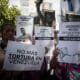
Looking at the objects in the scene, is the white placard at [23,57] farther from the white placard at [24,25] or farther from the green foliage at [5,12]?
the green foliage at [5,12]

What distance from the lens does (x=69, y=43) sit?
5.19 meters

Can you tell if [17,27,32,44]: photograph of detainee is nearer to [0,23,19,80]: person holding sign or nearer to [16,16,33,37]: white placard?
[16,16,33,37]: white placard

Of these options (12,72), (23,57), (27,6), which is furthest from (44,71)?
(27,6)

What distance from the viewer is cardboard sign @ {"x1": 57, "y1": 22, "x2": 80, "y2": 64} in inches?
203

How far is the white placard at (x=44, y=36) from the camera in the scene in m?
5.89

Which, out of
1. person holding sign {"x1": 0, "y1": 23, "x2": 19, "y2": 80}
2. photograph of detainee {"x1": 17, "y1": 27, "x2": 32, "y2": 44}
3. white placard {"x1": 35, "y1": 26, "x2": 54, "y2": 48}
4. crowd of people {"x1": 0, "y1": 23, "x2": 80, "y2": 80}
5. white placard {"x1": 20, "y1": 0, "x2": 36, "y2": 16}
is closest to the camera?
person holding sign {"x1": 0, "y1": 23, "x2": 19, "y2": 80}

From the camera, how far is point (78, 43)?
5.14 m

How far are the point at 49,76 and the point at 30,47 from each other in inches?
18.1

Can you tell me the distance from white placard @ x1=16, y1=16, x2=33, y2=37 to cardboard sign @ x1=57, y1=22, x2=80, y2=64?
4.15 ft

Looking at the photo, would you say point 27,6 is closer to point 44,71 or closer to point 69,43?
point 44,71

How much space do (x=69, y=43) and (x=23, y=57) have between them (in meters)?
0.64

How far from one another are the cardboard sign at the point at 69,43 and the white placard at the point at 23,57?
11.7 inches

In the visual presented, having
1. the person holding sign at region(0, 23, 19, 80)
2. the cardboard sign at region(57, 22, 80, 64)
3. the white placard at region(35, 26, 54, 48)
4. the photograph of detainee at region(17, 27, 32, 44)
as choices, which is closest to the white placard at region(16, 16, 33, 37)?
the photograph of detainee at region(17, 27, 32, 44)

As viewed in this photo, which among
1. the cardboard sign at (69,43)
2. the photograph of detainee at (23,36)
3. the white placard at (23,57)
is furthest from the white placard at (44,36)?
the cardboard sign at (69,43)
